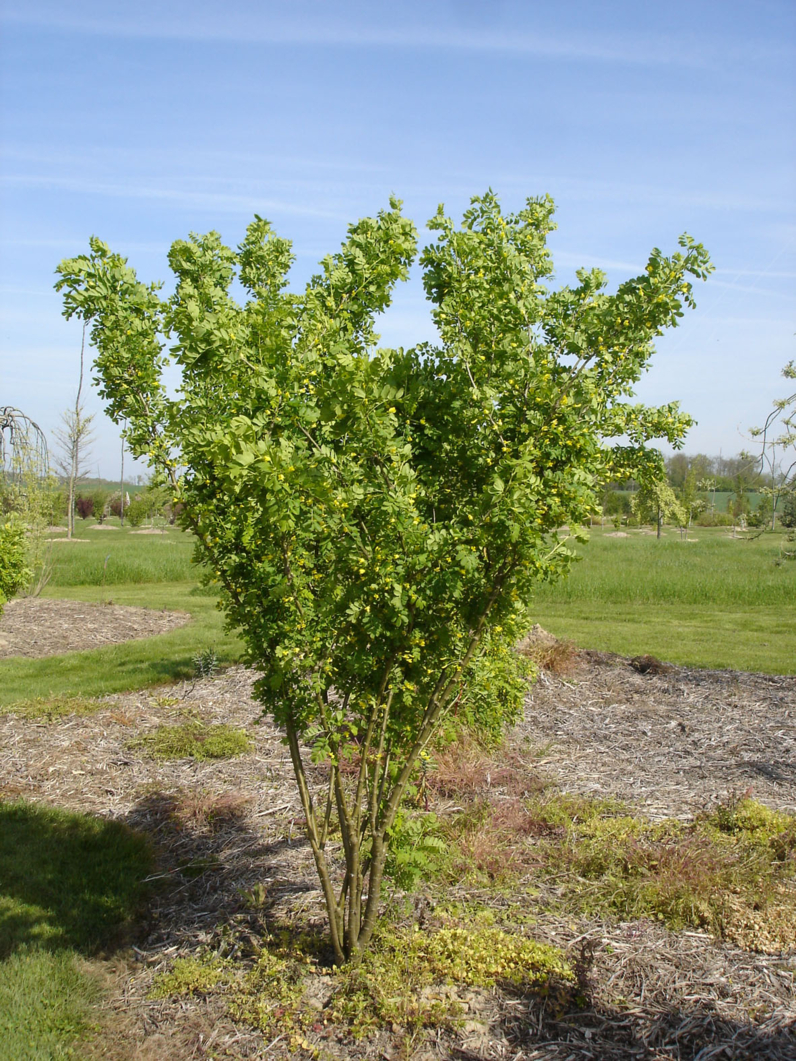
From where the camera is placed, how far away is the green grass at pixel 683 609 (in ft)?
39.1

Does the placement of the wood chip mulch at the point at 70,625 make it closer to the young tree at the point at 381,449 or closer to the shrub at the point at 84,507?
the young tree at the point at 381,449

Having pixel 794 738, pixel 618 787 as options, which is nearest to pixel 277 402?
pixel 618 787

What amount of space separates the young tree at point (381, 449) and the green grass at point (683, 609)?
5890 mm

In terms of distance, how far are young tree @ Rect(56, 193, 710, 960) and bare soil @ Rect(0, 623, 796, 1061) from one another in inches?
30.7

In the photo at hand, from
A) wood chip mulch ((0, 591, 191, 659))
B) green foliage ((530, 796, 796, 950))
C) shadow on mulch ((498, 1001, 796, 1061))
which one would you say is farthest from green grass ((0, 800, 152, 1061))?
wood chip mulch ((0, 591, 191, 659))

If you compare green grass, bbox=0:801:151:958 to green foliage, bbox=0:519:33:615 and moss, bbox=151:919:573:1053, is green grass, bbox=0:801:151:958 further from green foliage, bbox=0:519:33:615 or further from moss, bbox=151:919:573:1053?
green foliage, bbox=0:519:33:615

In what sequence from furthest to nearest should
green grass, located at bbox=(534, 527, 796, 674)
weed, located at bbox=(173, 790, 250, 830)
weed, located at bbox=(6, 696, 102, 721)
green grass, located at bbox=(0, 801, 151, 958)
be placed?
green grass, located at bbox=(534, 527, 796, 674)
weed, located at bbox=(6, 696, 102, 721)
weed, located at bbox=(173, 790, 250, 830)
green grass, located at bbox=(0, 801, 151, 958)

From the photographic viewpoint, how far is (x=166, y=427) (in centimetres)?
365

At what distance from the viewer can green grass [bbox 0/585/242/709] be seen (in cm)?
927

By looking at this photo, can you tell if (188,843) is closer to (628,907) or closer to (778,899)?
(628,907)

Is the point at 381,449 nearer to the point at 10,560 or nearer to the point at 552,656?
the point at 10,560

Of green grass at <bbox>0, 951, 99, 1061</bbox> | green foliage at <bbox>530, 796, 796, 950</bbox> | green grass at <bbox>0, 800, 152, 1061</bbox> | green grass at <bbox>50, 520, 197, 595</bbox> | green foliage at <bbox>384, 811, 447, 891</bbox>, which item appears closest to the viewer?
green grass at <bbox>0, 951, 99, 1061</bbox>

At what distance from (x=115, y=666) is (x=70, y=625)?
3.72 m

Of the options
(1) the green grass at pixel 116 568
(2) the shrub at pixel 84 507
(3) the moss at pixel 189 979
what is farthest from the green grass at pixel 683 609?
(2) the shrub at pixel 84 507
